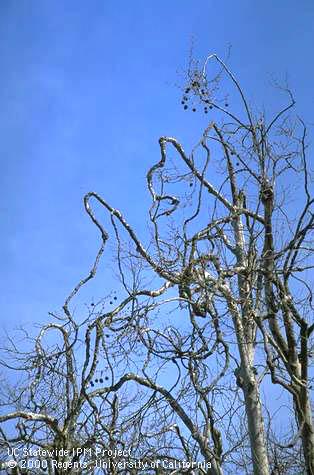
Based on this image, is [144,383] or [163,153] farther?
[144,383]

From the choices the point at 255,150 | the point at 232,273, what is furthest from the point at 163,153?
the point at 232,273

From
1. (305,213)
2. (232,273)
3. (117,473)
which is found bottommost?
(117,473)

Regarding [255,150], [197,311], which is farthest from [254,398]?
[255,150]

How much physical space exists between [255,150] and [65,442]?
11.4ft

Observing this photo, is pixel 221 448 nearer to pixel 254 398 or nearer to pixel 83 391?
pixel 254 398

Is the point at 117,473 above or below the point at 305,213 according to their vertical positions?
below

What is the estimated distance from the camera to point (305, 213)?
5.17 metres

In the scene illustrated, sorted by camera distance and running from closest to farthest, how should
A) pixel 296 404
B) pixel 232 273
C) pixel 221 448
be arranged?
pixel 232 273
pixel 296 404
pixel 221 448

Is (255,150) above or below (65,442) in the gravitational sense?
above

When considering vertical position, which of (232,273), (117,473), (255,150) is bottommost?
Result: (117,473)

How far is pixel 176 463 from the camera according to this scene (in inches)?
229

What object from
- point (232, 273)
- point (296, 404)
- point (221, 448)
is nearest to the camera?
point (232, 273)

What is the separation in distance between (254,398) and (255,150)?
2.34 metres

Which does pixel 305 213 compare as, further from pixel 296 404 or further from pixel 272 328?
pixel 296 404
